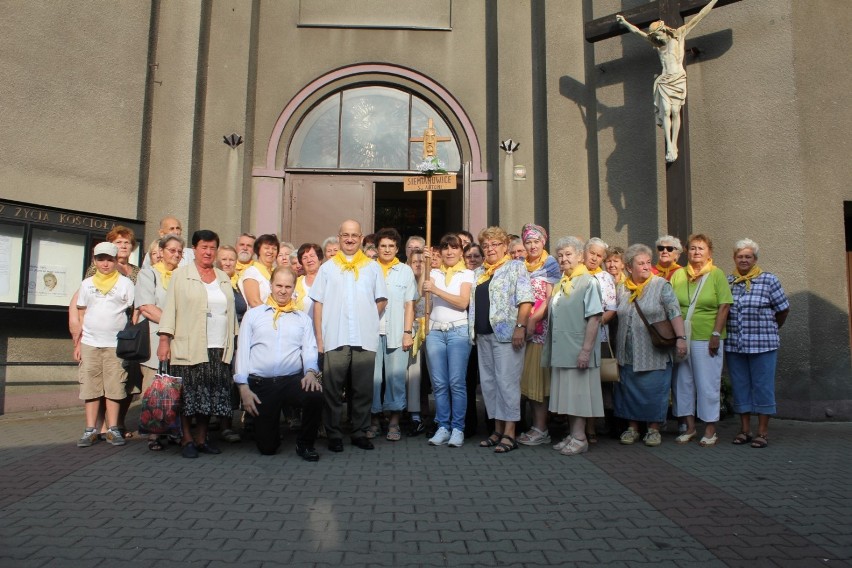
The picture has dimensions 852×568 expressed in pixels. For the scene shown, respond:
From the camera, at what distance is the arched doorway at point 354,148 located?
9758mm

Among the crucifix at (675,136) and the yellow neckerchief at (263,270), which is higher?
the crucifix at (675,136)

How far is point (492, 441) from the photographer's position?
5766mm

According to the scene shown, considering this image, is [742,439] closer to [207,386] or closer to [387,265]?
[387,265]

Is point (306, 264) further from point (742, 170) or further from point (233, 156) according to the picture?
point (742, 170)

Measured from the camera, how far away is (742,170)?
8.04 m

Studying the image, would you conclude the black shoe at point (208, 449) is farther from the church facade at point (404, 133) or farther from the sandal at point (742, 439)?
the sandal at point (742, 439)

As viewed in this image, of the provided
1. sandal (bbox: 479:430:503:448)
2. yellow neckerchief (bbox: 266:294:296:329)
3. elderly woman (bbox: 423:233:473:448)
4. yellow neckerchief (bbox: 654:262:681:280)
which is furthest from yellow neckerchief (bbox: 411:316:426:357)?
yellow neckerchief (bbox: 654:262:681:280)

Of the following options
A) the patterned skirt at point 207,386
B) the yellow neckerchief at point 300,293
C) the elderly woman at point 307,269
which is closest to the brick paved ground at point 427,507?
the patterned skirt at point 207,386

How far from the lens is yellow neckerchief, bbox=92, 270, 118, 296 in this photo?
231 inches

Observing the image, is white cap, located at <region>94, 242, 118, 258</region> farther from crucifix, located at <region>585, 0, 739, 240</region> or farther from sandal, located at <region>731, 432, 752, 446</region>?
crucifix, located at <region>585, 0, 739, 240</region>

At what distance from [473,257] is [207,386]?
2928 mm

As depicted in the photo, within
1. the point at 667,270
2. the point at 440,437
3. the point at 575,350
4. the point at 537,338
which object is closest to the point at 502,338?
the point at 537,338

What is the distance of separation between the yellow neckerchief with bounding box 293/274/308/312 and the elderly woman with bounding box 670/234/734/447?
3.75 m

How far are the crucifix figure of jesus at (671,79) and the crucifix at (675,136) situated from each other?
0.04 ft
